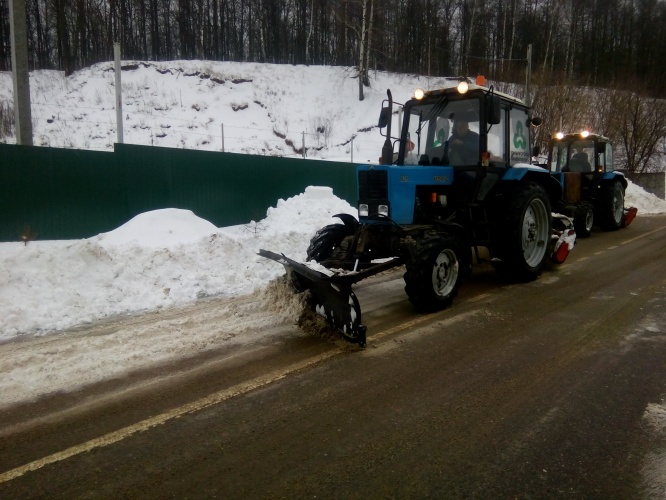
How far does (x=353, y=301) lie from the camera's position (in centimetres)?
480

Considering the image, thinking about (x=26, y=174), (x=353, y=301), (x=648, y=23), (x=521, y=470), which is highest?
(x=648, y=23)

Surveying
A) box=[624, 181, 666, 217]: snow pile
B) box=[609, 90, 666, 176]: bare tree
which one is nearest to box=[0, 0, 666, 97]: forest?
box=[609, 90, 666, 176]: bare tree

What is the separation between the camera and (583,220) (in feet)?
41.2

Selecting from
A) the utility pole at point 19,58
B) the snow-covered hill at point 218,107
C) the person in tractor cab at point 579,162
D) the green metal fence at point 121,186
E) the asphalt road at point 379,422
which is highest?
the snow-covered hill at point 218,107

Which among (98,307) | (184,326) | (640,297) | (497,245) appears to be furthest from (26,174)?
(640,297)

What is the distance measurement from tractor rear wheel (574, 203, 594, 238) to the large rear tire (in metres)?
5.25

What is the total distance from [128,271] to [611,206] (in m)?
12.5

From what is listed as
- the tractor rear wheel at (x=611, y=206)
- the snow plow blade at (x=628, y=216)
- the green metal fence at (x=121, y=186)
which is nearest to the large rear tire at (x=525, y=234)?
the green metal fence at (x=121, y=186)

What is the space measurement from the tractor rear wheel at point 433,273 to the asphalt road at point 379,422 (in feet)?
1.20

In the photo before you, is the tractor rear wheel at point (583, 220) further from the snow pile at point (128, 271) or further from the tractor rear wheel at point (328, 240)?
the tractor rear wheel at point (328, 240)

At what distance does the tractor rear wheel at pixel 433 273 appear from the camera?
558 centimetres

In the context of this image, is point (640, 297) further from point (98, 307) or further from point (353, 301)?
point (98, 307)

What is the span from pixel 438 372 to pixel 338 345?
1083 millimetres

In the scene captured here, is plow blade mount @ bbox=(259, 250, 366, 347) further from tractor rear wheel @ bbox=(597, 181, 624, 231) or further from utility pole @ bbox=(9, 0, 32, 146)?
tractor rear wheel @ bbox=(597, 181, 624, 231)
